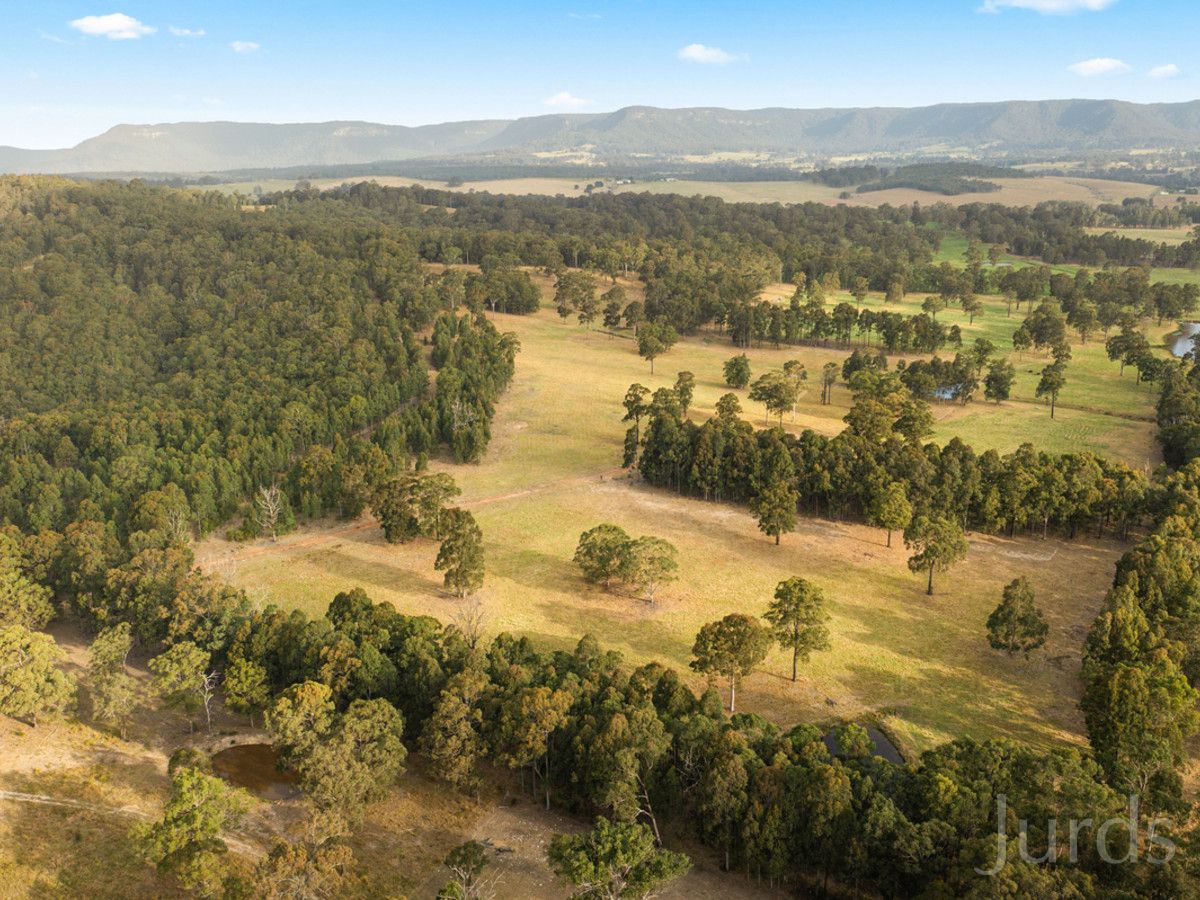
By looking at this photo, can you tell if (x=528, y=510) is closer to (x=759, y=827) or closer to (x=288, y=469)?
(x=288, y=469)

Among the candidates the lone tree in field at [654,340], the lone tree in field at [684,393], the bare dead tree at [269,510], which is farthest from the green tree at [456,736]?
the lone tree in field at [654,340]

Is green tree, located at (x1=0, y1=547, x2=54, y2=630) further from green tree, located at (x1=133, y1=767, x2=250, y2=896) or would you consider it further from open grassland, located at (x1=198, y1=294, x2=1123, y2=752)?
green tree, located at (x1=133, y1=767, x2=250, y2=896)

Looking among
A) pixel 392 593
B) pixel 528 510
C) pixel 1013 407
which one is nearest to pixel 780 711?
pixel 392 593

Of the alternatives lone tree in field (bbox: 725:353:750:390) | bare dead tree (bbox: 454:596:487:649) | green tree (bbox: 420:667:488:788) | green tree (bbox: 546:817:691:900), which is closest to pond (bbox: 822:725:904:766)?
green tree (bbox: 546:817:691:900)

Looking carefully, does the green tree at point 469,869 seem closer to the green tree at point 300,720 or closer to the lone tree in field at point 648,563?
the green tree at point 300,720

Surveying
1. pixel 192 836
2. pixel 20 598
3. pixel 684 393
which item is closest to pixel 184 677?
pixel 192 836
